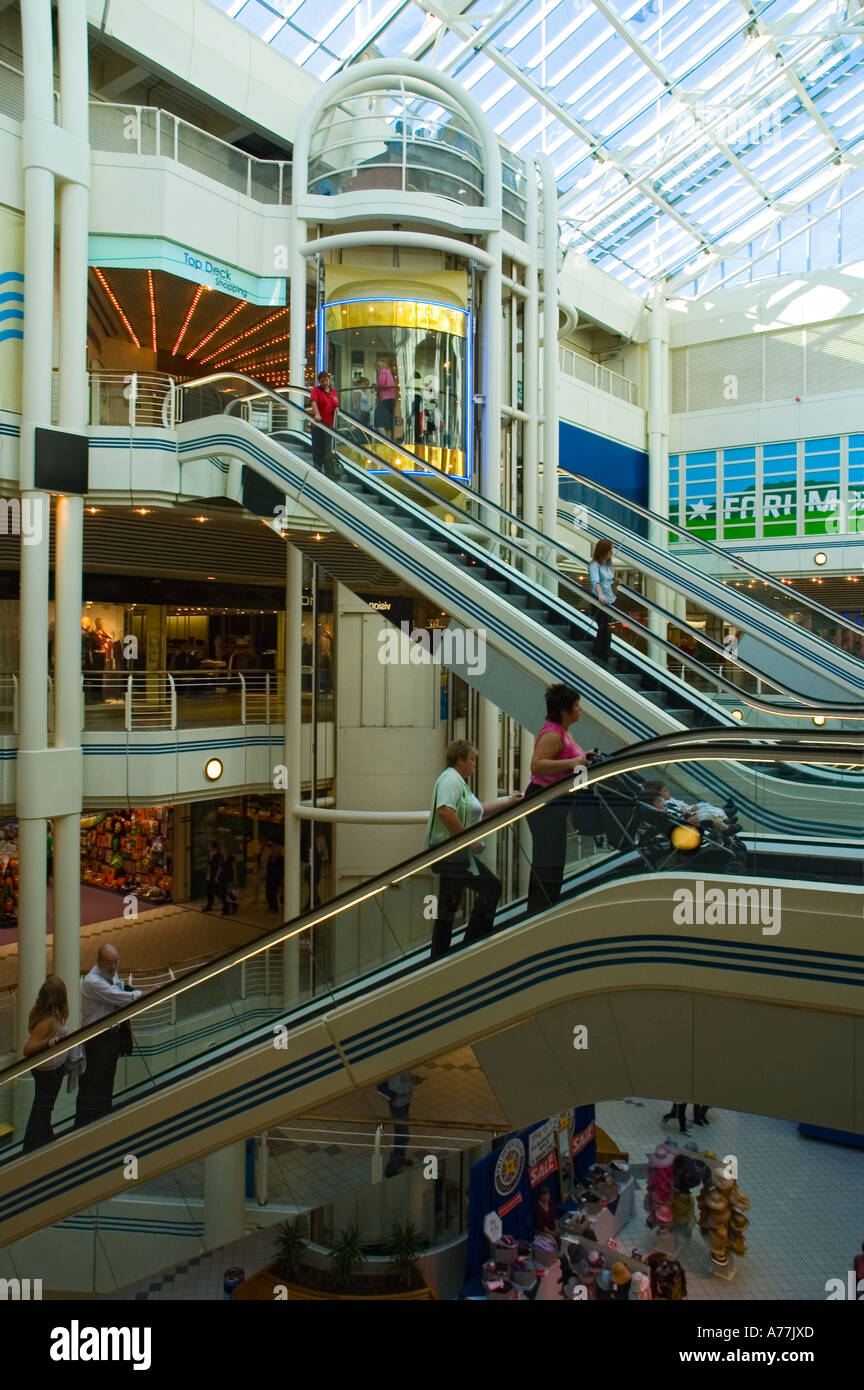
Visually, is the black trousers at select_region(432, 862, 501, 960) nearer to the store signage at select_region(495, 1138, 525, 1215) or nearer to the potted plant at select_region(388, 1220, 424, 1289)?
the store signage at select_region(495, 1138, 525, 1215)

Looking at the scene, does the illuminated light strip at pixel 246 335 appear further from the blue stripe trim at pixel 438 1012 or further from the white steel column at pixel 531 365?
the blue stripe trim at pixel 438 1012

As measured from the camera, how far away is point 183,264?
13805 millimetres

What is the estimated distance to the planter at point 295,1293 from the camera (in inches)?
358

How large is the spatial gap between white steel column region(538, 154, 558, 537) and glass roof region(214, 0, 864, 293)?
3.03m

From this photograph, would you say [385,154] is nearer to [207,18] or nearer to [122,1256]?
[207,18]

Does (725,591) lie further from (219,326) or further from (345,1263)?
(345,1263)

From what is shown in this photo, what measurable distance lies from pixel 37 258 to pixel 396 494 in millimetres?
5317

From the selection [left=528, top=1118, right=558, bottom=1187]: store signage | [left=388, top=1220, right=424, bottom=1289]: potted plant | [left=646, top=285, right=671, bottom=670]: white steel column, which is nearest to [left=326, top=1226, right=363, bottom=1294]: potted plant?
[left=388, top=1220, right=424, bottom=1289]: potted plant

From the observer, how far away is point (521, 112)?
1948 centimetres

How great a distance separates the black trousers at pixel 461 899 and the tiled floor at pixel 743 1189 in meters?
4.86

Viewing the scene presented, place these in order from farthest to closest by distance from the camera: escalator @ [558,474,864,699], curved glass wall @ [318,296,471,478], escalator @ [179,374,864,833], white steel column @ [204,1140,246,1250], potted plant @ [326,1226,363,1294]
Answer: curved glass wall @ [318,296,471,478]
escalator @ [558,474,864,699]
white steel column @ [204,1140,246,1250]
potted plant @ [326,1226,363,1294]
escalator @ [179,374,864,833]

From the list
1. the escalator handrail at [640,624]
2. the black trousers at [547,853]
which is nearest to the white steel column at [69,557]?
the escalator handrail at [640,624]

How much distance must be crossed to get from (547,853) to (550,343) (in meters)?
13.4

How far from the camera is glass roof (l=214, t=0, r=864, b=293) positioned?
1695cm
